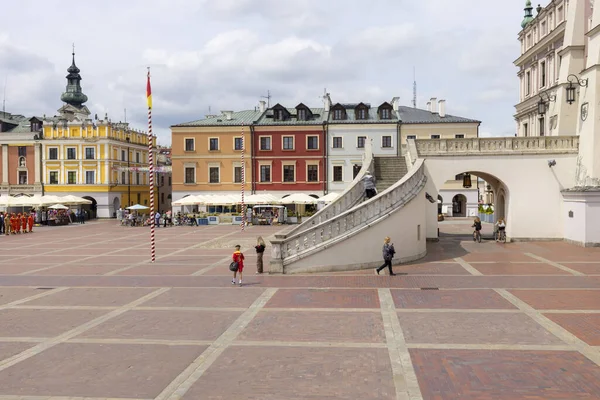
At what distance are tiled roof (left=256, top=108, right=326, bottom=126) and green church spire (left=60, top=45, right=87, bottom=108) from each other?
30.7m

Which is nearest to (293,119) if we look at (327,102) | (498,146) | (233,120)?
(327,102)

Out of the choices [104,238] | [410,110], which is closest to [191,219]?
[104,238]

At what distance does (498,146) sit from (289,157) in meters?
27.7

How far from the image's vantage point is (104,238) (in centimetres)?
3462

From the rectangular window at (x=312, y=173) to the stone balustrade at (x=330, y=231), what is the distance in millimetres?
32695

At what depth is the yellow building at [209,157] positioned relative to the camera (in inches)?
2083

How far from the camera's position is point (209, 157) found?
175ft

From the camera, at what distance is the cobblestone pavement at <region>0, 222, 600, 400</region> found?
8.03 metres

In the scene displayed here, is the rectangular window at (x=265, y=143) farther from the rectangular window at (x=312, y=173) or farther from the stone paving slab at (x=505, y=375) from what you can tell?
the stone paving slab at (x=505, y=375)

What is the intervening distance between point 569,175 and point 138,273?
2360 cm

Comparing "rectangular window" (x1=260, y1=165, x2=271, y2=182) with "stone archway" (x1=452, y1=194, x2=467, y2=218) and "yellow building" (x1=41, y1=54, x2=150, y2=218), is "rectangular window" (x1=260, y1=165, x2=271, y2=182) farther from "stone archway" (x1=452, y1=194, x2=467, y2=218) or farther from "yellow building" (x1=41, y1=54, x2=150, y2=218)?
"stone archway" (x1=452, y1=194, x2=467, y2=218)

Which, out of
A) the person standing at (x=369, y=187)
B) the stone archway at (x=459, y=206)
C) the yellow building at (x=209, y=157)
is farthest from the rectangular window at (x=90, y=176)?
the person standing at (x=369, y=187)

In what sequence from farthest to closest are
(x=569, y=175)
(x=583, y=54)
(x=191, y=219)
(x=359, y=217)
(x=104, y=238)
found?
(x=191, y=219) < (x=104, y=238) < (x=583, y=54) < (x=569, y=175) < (x=359, y=217)

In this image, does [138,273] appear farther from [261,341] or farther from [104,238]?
[104,238]
